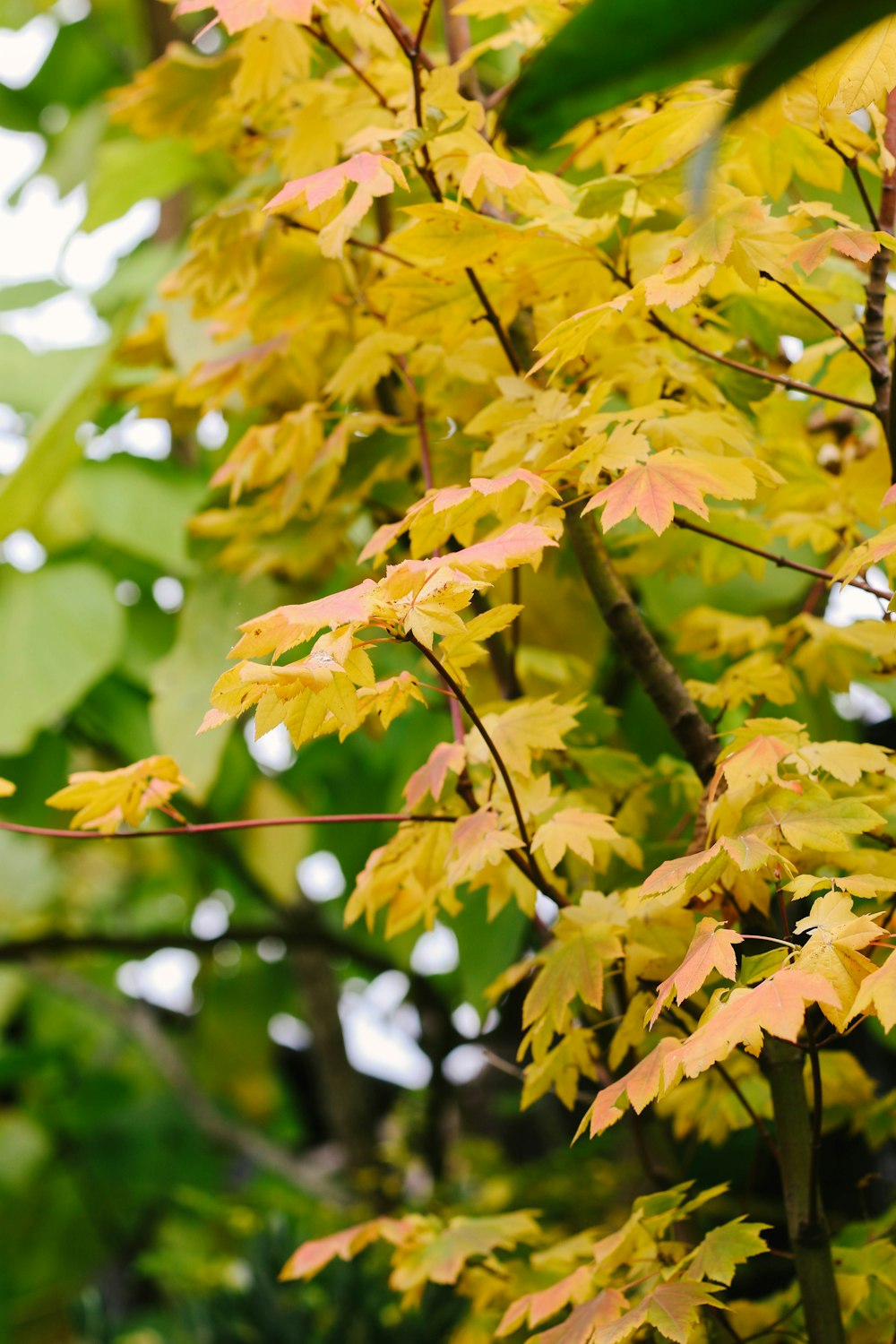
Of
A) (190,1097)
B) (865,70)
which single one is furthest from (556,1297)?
(190,1097)

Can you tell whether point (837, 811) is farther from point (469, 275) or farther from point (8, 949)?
point (8, 949)

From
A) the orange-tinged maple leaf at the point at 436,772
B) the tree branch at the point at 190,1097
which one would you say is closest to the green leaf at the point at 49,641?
the orange-tinged maple leaf at the point at 436,772

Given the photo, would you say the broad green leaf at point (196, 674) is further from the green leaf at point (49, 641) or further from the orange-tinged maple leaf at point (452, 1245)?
the orange-tinged maple leaf at point (452, 1245)

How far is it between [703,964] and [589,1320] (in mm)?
225

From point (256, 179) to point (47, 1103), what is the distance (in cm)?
168

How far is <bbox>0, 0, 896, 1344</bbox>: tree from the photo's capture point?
59 cm

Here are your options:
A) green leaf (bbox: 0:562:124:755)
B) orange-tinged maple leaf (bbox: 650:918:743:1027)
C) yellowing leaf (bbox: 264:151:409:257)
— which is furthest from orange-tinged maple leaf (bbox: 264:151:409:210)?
green leaf (bbox: 0:562:124:755)

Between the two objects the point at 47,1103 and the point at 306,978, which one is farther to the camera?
the point at 47,1103

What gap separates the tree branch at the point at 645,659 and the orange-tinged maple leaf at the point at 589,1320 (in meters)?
0.31

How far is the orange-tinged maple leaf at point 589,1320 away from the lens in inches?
23.4

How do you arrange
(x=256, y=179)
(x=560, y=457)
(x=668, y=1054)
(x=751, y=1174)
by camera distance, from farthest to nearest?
1. (x=256, y=179)
2. (x=751, y=1174)
3. (x=560, y=457)
4. (x=668, y=1054)

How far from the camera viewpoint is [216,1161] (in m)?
1.93

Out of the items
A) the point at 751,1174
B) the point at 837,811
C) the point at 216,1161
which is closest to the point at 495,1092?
the point at 216,1161

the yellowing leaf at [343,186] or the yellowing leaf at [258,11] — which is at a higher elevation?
the yellowing leaf at [258,11]
